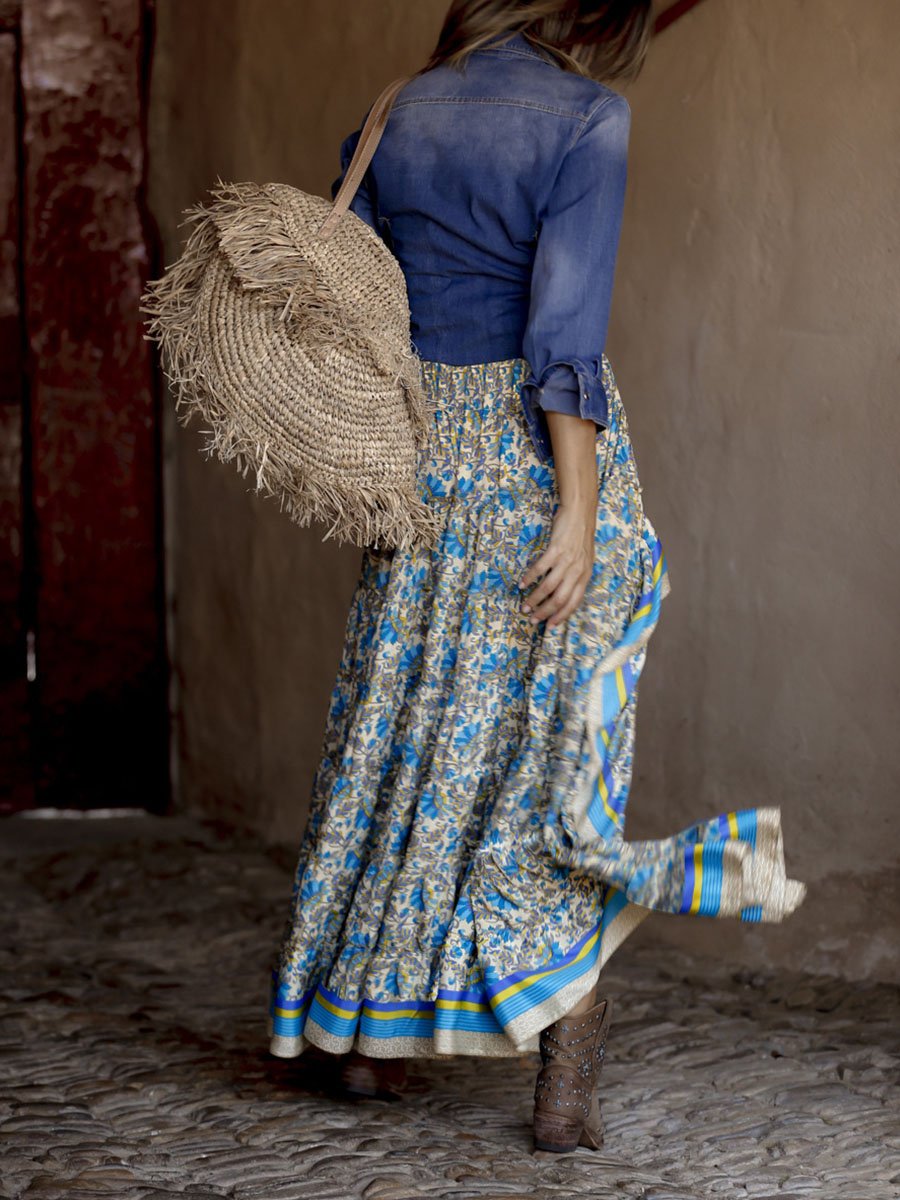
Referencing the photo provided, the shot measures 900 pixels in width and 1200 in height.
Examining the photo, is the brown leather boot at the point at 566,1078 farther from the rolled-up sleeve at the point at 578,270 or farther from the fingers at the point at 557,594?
the rolled-up sleeve at the point at 578,270

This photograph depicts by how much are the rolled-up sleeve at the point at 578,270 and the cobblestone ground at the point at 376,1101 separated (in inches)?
45.6

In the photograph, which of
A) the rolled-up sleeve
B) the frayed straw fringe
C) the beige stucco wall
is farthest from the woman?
the beige stucco wall

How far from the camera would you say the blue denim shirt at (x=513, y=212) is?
223cm

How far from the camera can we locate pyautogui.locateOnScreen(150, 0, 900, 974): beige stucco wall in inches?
118

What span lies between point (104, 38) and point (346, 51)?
85 centimetres

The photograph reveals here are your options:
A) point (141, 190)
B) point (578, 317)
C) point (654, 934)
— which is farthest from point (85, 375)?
point (578, 317)

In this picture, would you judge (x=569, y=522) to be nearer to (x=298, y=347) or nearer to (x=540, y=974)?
(x=298, y=347)

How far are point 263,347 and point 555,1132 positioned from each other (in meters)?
1.26

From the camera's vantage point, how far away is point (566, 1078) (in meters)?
2.38

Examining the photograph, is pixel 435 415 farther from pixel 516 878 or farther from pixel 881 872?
pixel 881 872

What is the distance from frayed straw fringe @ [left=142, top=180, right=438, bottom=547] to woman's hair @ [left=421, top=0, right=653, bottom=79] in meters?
0.34

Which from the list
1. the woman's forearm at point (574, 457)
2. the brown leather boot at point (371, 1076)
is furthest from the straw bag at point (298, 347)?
the brown leather boot at point (371, 1076)

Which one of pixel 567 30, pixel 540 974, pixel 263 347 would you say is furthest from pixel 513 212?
pixel 540 974

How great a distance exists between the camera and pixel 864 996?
10.1ft
